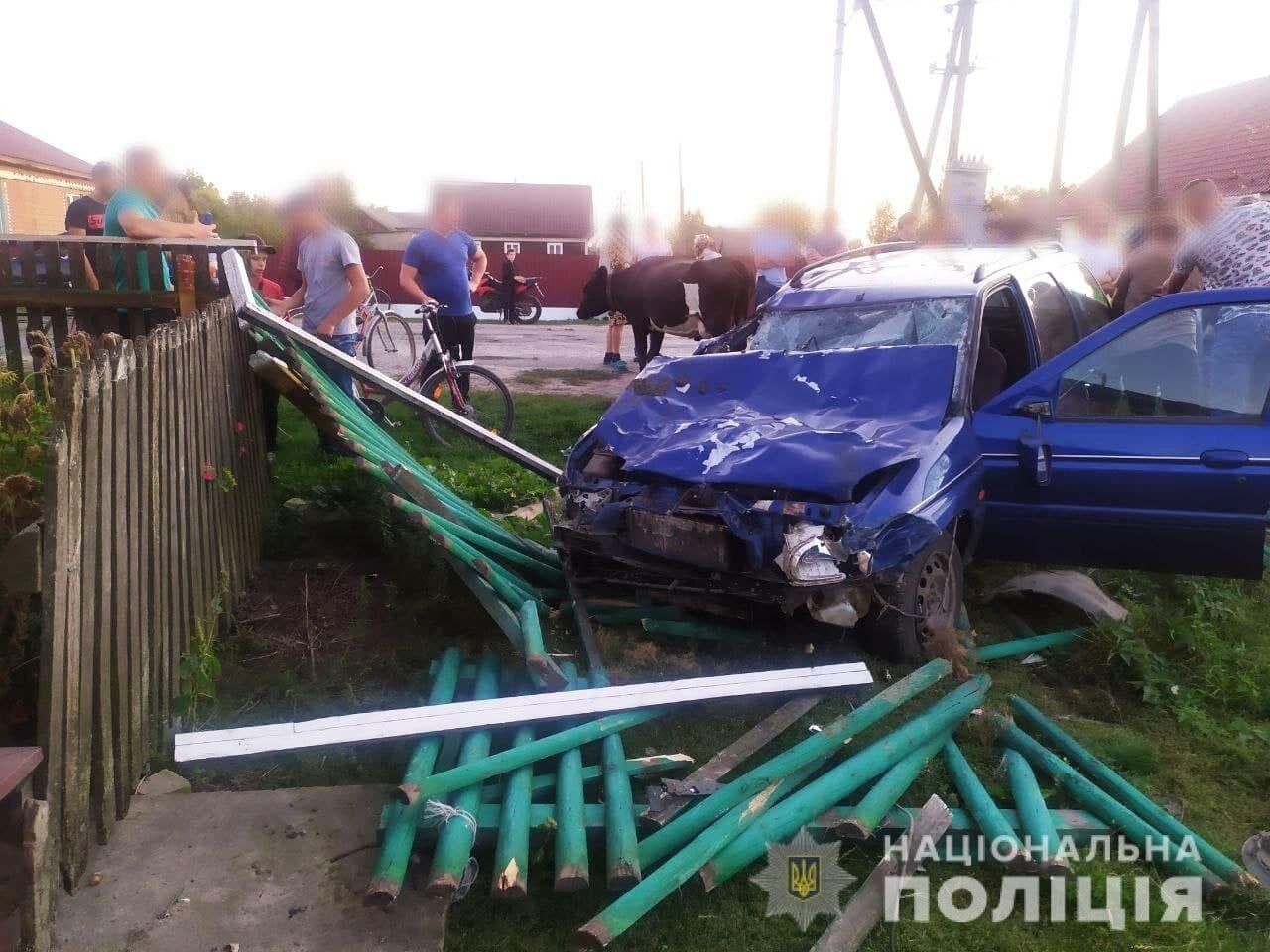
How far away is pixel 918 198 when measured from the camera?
1584 centimetres

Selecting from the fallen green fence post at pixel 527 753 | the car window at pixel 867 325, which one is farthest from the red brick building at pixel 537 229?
the fallen green fence post at pixel 527 753

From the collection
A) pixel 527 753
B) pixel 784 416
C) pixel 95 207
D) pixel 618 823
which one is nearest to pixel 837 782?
pixel 618 823

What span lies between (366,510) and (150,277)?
5.92ft

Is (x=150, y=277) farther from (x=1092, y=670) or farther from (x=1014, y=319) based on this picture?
(x=1092, y=670)

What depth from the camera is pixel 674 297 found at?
10.9 meters

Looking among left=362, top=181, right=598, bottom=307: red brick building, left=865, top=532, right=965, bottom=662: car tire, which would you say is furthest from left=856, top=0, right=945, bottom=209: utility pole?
left=362, top=181, right=598, bottom=307: red brick building

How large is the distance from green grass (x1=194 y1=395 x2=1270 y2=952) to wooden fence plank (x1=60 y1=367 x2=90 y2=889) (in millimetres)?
662

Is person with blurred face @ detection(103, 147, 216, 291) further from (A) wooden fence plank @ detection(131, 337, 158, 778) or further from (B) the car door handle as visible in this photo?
(B) the car door handle

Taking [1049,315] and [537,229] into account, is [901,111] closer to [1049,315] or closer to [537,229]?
[1049,315]

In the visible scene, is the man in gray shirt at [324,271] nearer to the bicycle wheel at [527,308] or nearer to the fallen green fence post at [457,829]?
the fallen green fence post at [457,829]

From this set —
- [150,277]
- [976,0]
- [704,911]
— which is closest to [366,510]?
[150,277]

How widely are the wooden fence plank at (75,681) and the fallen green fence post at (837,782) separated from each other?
5.62 ft

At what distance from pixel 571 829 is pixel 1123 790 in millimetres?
1849

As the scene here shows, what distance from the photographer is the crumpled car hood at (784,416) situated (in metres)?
3.97
